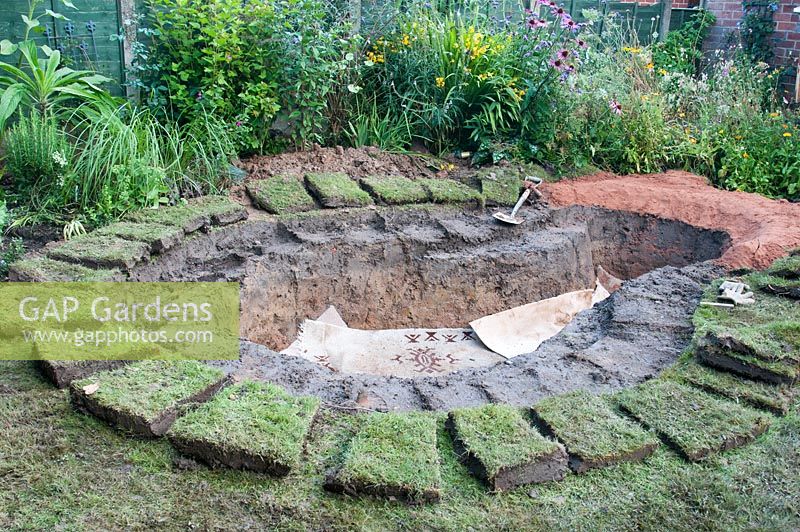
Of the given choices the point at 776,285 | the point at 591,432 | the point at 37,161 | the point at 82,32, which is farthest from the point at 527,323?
the point at 82,32

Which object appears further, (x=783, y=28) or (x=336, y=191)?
(x=783, y=28)

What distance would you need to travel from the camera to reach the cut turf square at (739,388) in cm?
281

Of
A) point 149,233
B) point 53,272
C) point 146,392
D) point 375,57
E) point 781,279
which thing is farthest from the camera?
point 375,57

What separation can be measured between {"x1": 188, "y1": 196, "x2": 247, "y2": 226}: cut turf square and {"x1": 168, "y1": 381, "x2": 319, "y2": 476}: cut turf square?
1825 mm

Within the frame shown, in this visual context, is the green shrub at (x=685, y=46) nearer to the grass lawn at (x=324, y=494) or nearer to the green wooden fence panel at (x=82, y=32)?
the green wooden fence panel at (x=82, y=32)

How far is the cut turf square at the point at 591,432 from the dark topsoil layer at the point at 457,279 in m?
0.26

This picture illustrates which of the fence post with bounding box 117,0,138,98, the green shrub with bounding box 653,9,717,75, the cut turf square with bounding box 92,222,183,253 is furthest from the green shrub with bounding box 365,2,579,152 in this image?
the green shrub with bounding box 653,9,717,75

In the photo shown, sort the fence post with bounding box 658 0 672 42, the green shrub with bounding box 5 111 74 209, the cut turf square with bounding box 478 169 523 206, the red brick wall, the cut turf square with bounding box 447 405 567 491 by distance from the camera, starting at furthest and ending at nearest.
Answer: the fence post with bounding box 658 0 672 42 → the red brick wall → the cut turf square with bounding box 478 169 523 206 → the green shrub with bounding box 5 111 74 209 → the cut turf square with bounding box 447 405 567 491

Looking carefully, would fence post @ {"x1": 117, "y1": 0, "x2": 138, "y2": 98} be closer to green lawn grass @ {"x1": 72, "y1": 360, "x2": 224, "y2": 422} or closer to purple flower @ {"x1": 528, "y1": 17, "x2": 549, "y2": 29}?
purple flower @ {"x1": 528, "y1": 17, "x2": 549, "y2": 29}

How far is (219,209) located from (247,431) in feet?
7.11

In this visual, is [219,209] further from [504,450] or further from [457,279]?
[504,450]

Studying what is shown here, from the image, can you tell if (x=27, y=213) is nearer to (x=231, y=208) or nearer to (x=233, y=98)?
(x=231, y=208)

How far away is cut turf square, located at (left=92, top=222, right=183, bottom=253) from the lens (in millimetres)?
3889

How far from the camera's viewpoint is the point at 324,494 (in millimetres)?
2344
